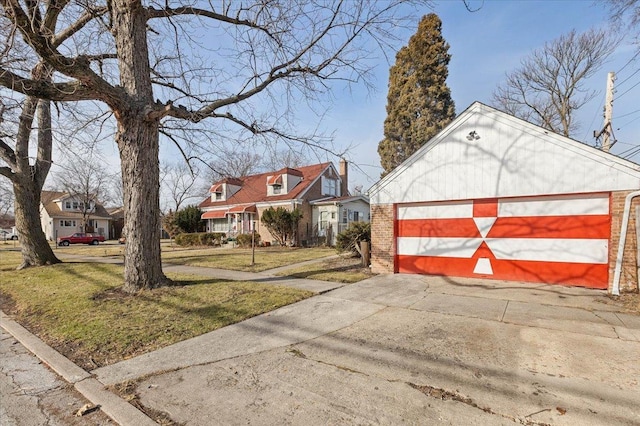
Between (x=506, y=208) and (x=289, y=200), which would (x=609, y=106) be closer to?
(x=506, y=208)

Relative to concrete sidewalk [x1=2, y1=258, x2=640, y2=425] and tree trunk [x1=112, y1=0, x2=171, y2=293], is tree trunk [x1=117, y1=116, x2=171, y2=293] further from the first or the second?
concrete sidewalk [x1=2, y1=258, x2=640, y2=425]

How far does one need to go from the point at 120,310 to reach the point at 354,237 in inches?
311

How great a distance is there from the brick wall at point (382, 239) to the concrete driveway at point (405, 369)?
Result: 347cm

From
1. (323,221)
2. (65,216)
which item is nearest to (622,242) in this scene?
(323,221)

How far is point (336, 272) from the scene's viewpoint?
9.42m

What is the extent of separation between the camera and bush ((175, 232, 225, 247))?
23.0 meters

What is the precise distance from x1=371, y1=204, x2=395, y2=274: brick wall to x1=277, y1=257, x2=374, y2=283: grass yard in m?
0.43

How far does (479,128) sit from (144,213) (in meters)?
8.05

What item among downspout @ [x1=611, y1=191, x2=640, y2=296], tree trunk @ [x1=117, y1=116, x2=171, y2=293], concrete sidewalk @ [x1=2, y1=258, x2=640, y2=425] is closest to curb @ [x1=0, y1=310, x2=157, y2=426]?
concrete sidewalk @ [x1=2, y1=258, x2=640, y2=425]

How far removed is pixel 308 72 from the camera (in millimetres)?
7512

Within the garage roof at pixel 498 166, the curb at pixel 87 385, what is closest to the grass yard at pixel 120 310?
the curb at pixel 87 385

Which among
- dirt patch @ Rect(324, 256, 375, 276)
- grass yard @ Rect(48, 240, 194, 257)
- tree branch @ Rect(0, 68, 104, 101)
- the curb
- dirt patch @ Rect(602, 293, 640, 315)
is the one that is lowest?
grass yard @ Rect(48, 240, 194, 257)

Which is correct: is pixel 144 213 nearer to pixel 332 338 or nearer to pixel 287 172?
pixel 332 338

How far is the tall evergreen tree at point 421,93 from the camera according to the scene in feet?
75.9
